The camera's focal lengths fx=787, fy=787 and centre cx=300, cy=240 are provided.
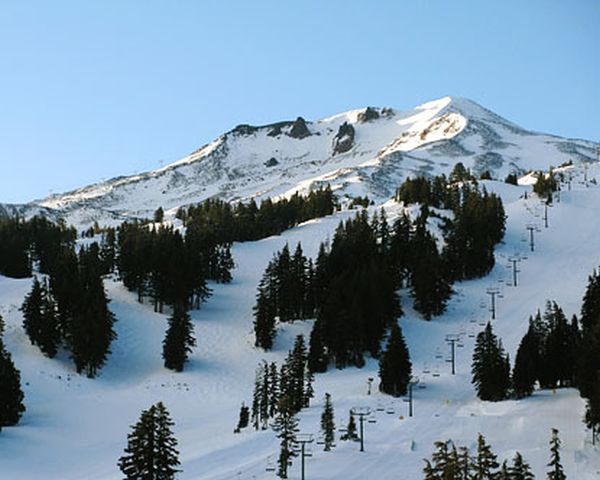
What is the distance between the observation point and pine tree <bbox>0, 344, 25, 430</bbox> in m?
69.8

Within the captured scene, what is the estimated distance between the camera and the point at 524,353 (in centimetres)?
7644

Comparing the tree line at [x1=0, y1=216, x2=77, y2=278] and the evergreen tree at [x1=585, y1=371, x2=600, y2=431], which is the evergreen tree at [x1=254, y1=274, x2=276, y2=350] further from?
the evergreen tree at [x1=585, y1=371, x2=600, y2=431]

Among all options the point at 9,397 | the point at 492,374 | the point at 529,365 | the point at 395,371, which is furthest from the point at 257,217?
the point at 9,397

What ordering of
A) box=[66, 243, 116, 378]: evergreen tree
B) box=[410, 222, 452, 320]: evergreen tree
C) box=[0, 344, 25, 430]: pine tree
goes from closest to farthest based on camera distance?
1. box=[0, 344, 25, 430]: pine tree
2. box=[66, 243, 116, 378]: evergreen tree
3. box=[410, 222, 452, 320]: evergreen tree

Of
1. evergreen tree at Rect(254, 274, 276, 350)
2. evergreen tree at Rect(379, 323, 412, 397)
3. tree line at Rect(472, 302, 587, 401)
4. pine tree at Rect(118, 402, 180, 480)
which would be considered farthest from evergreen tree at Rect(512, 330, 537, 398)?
pine tree at Rect(118, 402, 180, 480)

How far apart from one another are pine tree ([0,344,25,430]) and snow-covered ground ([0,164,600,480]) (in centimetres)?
155

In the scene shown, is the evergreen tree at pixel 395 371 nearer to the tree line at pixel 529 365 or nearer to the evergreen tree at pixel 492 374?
the tree line at pixel 529 365

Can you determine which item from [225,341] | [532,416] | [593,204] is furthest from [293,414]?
[593,204]

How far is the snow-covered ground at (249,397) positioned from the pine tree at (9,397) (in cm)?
155

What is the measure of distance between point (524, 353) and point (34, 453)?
149ft

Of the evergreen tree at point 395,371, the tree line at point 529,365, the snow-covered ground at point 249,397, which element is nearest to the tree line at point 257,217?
the snow-covered ground at point 249,397

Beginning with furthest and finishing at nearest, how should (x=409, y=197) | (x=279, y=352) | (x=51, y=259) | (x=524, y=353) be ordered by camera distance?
(x=409, y=197)
(x=51, y=259)
(x=279, y=352)
(x=524, y=353)

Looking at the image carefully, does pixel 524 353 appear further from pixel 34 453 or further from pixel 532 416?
pixel 34 453

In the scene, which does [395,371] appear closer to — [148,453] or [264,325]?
[264,325]
